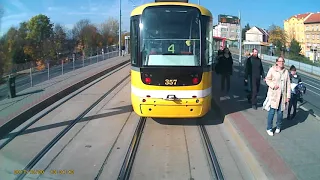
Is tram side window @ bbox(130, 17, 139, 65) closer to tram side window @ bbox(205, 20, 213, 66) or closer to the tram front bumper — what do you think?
the tram front bumper

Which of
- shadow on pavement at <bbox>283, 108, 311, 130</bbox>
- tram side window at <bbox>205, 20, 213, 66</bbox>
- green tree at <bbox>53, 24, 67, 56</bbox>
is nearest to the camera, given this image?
shadow on pavement at <bbox>283, 108, 311, 130</bbox>

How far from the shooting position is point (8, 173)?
518 centimetres

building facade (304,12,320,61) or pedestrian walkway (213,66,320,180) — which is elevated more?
building facade (304,12,320,61)

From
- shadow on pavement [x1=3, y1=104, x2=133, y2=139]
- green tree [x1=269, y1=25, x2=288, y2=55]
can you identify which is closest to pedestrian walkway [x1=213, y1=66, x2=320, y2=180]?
shadow on pavement [x1=3, y1=104, x2=133, y2=139]

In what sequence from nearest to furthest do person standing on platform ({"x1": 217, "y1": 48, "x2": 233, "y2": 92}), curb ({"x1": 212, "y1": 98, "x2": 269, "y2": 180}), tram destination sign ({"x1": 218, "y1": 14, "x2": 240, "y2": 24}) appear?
curb ({"x1": 212, "y1": 98, "x2": 269, "y2": 180})
person standing on platform ({"x1": 217, "y1": 48, "x2": 233, "y2": 92})
tram destination sign ({"x1": 218, "y1": 14, "x2": 240, "y2": 24})

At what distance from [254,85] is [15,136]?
646cm

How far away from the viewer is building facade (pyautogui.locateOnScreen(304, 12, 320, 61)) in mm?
60938

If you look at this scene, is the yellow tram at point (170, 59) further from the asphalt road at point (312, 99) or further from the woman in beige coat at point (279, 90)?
the asphalt road at point (312, 99)

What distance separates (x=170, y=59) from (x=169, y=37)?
0.52 m

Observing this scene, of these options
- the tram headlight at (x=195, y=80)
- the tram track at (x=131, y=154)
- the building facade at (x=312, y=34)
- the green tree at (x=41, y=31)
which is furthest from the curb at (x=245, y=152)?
the building facade at (x=312, y=34)

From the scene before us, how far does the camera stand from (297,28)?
81875 millimetres

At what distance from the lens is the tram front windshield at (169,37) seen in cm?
749

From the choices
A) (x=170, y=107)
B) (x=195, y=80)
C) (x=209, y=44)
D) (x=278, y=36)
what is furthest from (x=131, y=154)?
(x=278, y=36)

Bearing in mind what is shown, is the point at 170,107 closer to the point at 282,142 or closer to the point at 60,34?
the point at 282,142
